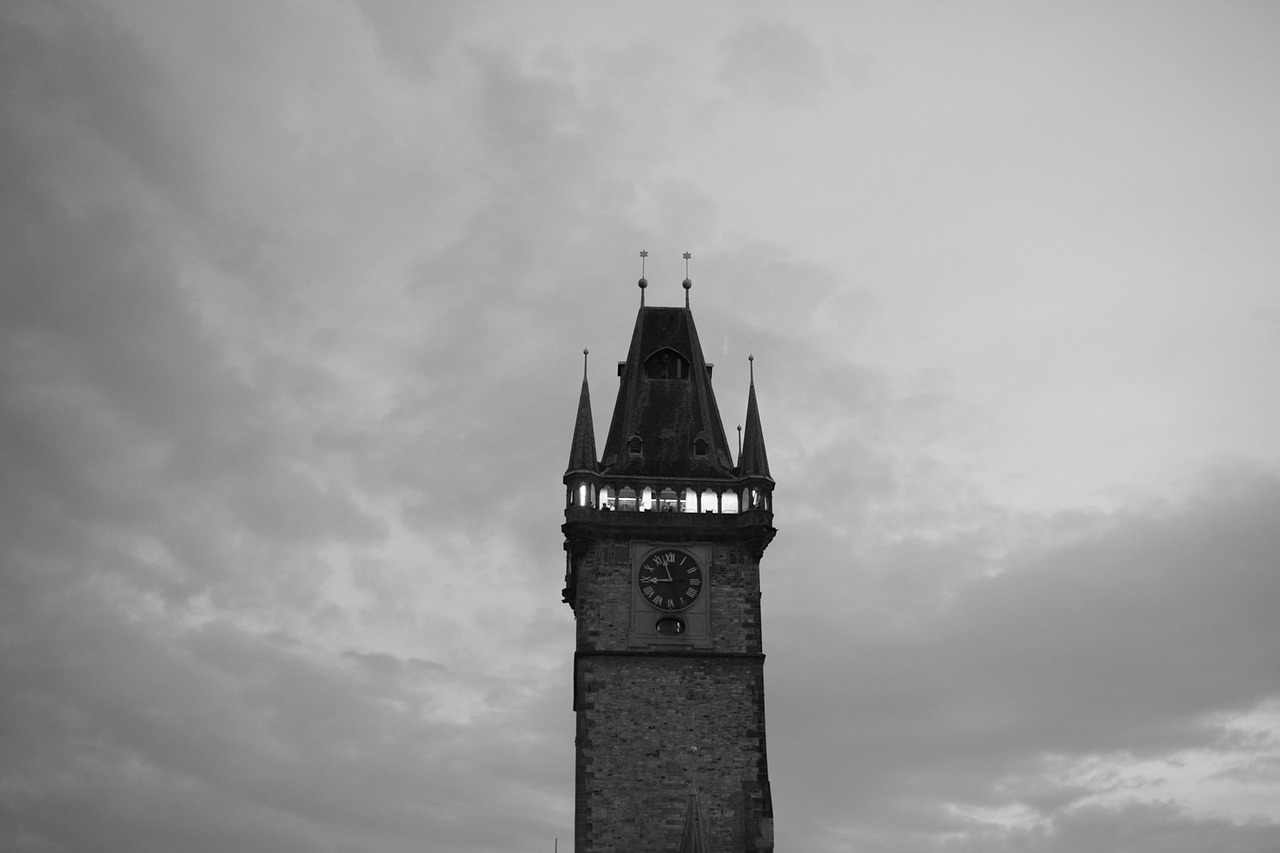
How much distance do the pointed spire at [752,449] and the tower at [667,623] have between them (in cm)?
8

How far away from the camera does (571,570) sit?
3282 inches

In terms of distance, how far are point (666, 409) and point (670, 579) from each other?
9986 mm

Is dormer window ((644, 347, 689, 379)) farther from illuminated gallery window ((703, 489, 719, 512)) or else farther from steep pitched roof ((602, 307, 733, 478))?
illuminated gallery window ((703, 489, 719, 512))

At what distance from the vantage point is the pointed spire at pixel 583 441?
273 ft

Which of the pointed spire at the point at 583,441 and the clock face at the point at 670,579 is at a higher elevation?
the pointed spire at the point at 583,441

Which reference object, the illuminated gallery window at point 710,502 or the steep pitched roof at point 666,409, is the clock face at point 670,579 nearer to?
the illuminated gallery window at point 710,502

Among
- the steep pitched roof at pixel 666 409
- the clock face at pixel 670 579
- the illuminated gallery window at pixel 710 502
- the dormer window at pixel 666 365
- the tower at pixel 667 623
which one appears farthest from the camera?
the dormer window at pixel 666 365

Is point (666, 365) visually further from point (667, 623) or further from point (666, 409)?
point (667, 623)

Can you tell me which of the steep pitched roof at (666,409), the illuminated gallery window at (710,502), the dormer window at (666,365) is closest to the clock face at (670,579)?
the illuminated gallery window at (710,502)

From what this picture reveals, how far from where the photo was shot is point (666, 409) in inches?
3420

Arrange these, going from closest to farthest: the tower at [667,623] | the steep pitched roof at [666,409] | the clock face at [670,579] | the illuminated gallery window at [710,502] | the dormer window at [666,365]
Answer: the tower at [667,623] → the clock face at [670,579] → the illuminated gallery window at [710,502] → the steep pitched roof at [666,409] → the dormer window at [666,365]

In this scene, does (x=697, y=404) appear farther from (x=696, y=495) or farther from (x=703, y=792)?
(x=703, y=792)

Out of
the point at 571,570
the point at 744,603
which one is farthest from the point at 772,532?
the point at 571,570

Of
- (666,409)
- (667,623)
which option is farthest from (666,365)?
(667,623)
